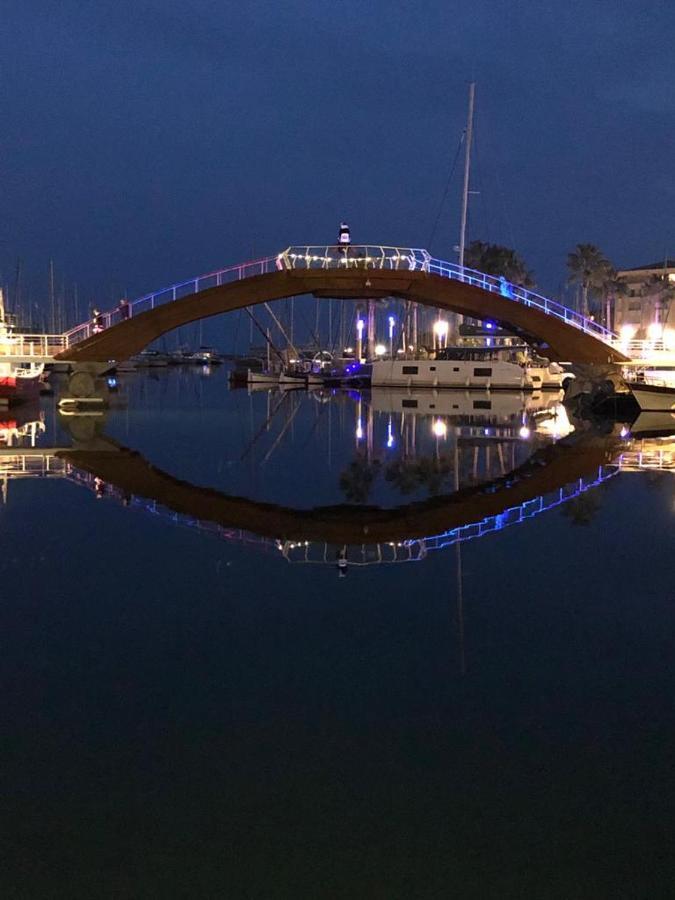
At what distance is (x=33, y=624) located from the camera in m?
9.34

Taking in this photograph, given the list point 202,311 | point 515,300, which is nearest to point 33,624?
point 202,311

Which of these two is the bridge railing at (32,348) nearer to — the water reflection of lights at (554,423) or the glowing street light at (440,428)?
the glowing street light at (440,428)

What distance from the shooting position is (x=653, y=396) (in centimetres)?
4562

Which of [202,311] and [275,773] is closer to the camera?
[275,773]

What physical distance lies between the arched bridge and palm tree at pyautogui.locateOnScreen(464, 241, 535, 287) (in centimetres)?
5675

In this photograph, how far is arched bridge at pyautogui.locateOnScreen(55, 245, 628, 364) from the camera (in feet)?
134

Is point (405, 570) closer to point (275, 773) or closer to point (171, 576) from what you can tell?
point (171, 576)

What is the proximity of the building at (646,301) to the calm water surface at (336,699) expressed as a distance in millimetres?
76755

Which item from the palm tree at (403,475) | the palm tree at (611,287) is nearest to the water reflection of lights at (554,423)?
the palm tree at (403,475)

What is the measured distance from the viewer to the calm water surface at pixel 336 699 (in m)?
5.02

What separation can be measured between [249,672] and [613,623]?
13.5 feet

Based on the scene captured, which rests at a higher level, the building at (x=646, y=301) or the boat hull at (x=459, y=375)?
the building at (x=646, y=301)

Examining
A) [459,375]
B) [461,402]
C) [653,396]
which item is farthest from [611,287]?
[653,396]

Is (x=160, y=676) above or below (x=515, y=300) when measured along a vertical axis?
below
